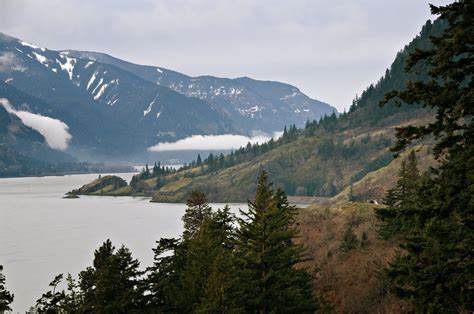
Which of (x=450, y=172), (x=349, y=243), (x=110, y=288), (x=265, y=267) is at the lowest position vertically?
(x=349, y=243)

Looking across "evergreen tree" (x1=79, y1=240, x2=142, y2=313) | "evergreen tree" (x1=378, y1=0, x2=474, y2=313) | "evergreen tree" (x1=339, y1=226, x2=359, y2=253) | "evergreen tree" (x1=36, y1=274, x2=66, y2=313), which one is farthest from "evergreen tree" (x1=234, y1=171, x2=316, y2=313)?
"evergreen tree" (x1=339, y1=226, x2=359, y2=253)

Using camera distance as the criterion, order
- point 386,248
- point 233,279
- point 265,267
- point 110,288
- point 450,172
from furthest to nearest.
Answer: point 386,248 → point 110,288 → point 265,267 → point 233,279 → point 450,172

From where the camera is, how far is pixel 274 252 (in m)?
32.8

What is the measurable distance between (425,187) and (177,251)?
31.3 meters

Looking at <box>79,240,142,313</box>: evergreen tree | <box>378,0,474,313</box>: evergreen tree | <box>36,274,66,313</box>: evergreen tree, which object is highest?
<box>378,0,474,313</box>: evergreen tree

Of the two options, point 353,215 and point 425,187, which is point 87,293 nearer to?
point 425,187

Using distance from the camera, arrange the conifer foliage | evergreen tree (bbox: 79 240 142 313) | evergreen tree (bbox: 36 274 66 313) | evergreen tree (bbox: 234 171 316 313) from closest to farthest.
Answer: the conifer foliage < evergreen tree (bbox: 234 171 316 313) < evergreen tree (bbox: 79 240 142 313) < evergreen tree (bbox: 36 274 66 313)

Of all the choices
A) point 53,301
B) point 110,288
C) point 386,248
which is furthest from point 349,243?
point 53,301

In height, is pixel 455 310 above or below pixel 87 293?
above

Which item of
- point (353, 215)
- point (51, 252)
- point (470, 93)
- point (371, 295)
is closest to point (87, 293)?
point (371, 295)

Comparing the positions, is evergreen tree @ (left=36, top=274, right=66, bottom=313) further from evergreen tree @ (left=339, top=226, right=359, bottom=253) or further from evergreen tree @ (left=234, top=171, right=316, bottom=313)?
evergreen tree @ (left=339, top=226, right=359, bottom=253)

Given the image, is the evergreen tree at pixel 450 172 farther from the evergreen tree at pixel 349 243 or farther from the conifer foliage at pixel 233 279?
the evergreen tree at pixel 349 243

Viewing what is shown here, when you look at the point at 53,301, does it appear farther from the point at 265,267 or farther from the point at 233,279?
the point at 265,267

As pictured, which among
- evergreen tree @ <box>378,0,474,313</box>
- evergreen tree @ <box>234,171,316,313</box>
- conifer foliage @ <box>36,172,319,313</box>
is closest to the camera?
evergreen tree @ <box>378,0,474,313</box>
